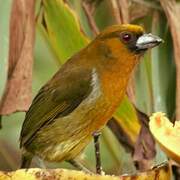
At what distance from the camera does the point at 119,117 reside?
2.93m

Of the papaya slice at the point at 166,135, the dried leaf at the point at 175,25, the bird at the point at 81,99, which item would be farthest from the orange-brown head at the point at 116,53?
the papaya slice at the point at 166,135

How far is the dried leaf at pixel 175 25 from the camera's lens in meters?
2.86

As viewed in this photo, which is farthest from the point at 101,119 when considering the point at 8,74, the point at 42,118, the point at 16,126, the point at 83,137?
the point at 16,126

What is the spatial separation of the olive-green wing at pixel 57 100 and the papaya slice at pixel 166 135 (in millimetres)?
858

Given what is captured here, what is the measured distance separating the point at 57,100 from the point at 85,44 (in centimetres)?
46

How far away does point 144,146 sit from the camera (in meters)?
2.79

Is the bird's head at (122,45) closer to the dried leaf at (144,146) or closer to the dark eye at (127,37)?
the dark eye at (127,37)

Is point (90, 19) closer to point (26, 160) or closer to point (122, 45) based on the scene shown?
point (122, 45)

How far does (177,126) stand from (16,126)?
175cm

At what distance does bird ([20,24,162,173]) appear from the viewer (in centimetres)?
240

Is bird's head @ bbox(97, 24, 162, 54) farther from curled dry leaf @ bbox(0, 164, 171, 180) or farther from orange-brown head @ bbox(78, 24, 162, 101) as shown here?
curled dry leaf @ bbox(0, 164, 171, 180)

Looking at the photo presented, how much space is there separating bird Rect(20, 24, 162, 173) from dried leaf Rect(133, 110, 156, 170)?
0.35m

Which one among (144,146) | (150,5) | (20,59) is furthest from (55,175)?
(150,5)

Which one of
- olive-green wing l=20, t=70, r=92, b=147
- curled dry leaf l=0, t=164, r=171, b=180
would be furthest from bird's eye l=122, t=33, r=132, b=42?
curled dry leaf l=0, t=164, r=171, b=180
